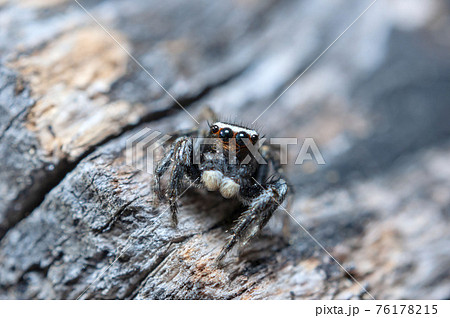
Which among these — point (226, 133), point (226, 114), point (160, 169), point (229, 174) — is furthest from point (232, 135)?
point (226, 114)

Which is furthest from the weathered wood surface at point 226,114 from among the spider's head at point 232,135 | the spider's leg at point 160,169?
the spider's head at point 232,135

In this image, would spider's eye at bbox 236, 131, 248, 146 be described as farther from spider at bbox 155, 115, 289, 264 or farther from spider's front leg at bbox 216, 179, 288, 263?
spider's front leg at bbox 216, 179, 288, 263

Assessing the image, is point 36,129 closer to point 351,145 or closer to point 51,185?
point 51,185

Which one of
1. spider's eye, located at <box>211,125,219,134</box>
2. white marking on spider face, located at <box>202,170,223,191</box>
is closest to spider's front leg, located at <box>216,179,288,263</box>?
white marking on spider face, located at <box>202,170,223,191</box>

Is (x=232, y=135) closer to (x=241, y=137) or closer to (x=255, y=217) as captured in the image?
(x=241, y=137)

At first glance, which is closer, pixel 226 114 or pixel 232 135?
pixel 232 135

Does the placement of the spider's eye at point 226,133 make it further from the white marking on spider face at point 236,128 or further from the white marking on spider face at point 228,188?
the white marking on spider face at point 228,188
